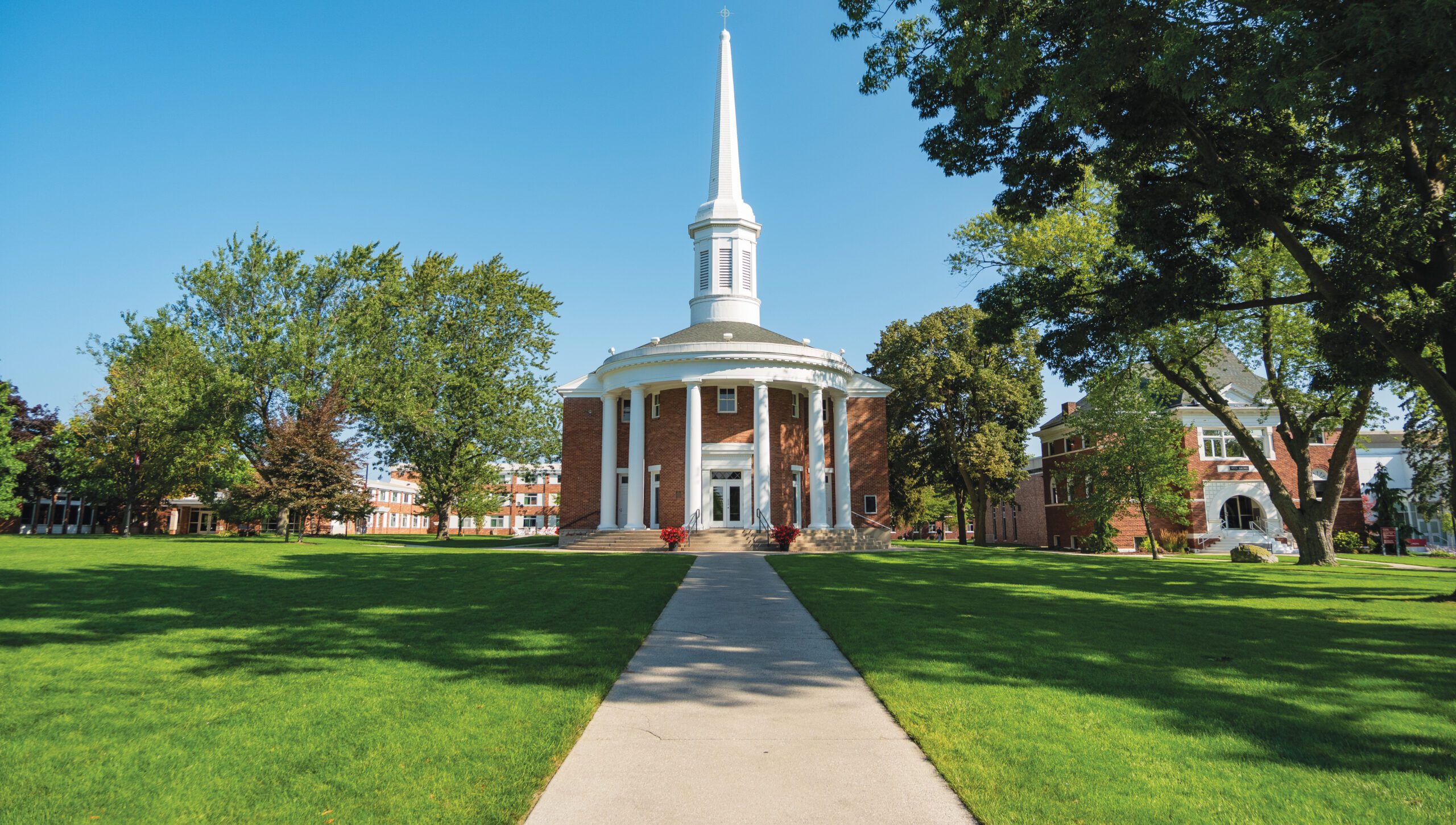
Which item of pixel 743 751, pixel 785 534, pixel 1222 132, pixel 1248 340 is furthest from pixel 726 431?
pixel 743 751

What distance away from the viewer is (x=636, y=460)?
115 ft

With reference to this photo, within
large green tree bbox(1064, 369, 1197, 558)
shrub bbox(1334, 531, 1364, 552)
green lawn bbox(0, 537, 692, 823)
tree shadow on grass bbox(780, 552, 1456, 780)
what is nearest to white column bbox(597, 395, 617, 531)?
tree shadow on grass bbox(780, 552, 1456, 780)

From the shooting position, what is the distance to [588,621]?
1003 cm

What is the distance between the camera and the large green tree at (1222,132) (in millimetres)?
9445

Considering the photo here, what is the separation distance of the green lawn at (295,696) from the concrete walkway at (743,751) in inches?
12.6

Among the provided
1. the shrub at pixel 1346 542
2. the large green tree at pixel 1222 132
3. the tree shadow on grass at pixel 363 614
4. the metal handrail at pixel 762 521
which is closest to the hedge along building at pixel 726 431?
the metal handrail at pixel 762 521

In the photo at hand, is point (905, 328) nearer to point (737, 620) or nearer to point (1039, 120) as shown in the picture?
point (1039, 120)

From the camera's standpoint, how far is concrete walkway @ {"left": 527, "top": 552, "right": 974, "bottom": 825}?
3.97m

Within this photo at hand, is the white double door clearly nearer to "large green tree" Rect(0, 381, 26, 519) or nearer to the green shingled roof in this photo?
the green shingled roof

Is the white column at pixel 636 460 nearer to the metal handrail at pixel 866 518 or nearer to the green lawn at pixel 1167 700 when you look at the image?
the metal handrail at pixel 866 518

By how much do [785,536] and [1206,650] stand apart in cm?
2152

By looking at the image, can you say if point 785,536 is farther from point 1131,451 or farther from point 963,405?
point 963,405

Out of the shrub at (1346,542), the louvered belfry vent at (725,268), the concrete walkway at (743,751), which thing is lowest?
the shrub at (1346,542)

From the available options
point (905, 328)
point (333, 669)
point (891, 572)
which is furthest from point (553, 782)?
point (905, 328)
